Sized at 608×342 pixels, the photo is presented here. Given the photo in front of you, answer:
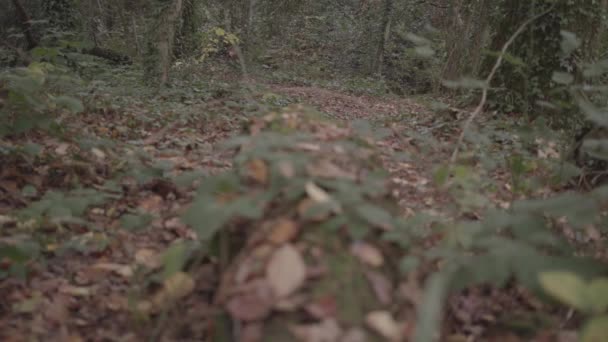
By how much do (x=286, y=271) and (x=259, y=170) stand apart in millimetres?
416

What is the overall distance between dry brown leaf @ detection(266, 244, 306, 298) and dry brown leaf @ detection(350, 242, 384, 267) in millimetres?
155

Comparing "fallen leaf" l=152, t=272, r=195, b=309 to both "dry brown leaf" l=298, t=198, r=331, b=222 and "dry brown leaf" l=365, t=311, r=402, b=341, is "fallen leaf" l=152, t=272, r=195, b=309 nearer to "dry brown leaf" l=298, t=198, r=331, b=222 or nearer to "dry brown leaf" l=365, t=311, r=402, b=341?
"dry brown leaf" l=298, t=198, r=331, b=222

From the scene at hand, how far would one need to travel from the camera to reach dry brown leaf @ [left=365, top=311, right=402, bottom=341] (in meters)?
1.07

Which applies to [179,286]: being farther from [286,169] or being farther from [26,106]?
[26,106]

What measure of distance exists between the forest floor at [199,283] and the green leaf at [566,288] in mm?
341

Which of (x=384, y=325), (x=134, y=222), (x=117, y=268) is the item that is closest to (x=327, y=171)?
(x=384, y=325)

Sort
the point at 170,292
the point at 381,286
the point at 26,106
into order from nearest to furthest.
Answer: the point at 381,286
the point at 170,292
the point at 26,106

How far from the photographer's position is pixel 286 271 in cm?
116

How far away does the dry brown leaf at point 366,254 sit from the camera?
1247mm

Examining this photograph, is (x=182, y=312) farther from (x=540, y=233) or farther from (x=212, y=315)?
(x=540, y=233)

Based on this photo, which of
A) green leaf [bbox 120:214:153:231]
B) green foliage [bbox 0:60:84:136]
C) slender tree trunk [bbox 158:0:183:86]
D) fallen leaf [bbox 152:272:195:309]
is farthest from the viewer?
slender tree trunk [bbox 158:0:183:86]

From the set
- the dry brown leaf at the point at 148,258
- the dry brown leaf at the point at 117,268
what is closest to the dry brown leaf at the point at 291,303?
the dry brown leaf at the point at 148,258

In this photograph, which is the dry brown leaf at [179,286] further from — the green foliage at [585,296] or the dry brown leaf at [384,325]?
the green foliage at [585,296]

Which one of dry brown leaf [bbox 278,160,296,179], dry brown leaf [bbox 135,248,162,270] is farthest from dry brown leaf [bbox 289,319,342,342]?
dry brown leaf [bbox 135,248,162,270]
